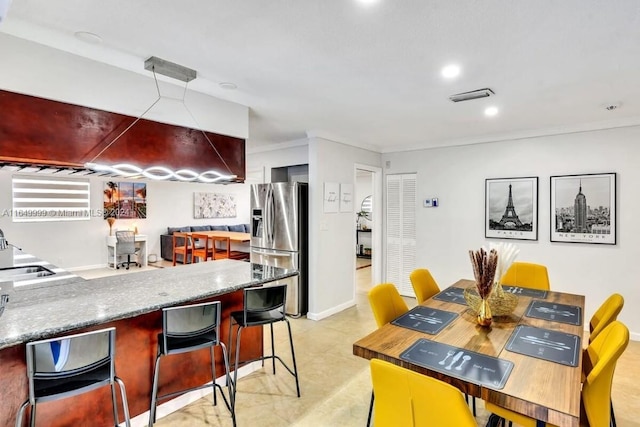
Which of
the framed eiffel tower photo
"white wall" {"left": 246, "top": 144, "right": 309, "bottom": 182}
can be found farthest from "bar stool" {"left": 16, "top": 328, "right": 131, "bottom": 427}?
the framed eiffel tower photo

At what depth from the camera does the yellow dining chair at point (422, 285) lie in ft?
9.59

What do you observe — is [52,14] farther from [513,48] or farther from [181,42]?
[513,48]

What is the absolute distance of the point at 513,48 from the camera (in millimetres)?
2053

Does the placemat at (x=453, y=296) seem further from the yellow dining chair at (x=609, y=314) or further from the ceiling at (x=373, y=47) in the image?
the ceiling at (x=373, y=47)

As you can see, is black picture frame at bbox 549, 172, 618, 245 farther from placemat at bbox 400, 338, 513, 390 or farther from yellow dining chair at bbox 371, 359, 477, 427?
yellow dining chair at bbox 371, 359, 477, 427

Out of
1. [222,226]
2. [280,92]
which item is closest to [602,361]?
[280,92]

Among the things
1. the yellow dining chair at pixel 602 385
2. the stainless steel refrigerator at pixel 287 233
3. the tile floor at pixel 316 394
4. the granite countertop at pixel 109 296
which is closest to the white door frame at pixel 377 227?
the stainless steel refrigerator at pixel 287 233

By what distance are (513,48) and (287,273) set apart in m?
2.19

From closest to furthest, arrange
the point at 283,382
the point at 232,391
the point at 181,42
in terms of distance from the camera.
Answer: the point at 181,42 → the point at 232,391 → the point at 283,382

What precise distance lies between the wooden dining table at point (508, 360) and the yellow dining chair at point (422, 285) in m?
0.45

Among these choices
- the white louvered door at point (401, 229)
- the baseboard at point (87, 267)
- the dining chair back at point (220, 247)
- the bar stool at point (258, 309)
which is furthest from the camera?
the baseboard at point (87, 267)

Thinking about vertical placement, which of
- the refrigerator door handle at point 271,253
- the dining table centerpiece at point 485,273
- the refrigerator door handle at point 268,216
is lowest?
the refrigerator door handle at point 271,253

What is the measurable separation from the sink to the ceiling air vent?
12.4 feet

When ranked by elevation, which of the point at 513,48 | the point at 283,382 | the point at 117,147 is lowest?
the point at 283,382
